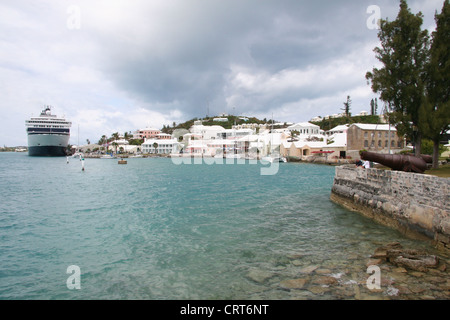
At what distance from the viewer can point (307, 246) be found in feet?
30.9

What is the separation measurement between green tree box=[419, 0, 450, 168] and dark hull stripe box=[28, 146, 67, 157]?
121534mm

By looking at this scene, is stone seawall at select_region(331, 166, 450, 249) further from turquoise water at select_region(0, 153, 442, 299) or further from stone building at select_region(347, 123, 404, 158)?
stone building at select_region(347, 123, 404, 158)

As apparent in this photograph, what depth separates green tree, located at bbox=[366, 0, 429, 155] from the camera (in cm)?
1900

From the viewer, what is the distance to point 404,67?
1911 centimetres

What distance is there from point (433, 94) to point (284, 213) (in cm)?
1468

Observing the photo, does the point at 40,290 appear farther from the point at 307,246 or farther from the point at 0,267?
the point at 307,246

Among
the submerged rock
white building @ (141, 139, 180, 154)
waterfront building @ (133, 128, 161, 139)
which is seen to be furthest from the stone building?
waterfront building @ (133, 128, 161, 139)

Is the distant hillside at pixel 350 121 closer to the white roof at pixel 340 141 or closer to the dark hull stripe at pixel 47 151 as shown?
the white roof at pixel 340 141

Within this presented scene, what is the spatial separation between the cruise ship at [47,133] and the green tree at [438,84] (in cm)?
11826

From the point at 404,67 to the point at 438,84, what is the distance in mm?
2550

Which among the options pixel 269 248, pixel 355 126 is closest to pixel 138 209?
pixel 269 248

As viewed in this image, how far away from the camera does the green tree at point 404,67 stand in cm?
1900

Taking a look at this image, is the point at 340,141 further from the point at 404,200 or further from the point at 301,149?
the point at 404,200

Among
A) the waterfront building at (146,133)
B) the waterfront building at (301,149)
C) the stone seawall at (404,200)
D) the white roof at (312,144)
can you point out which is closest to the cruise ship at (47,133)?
the waterfront building at (146,133)
